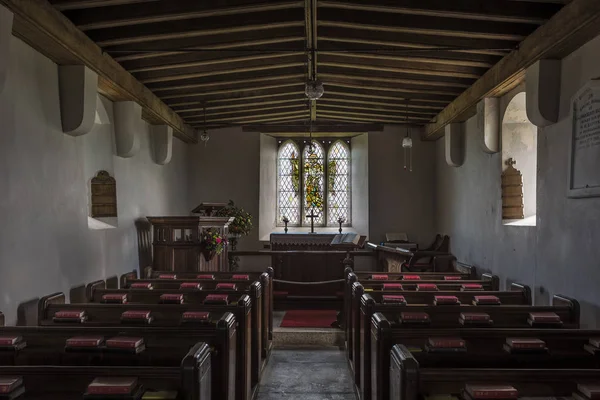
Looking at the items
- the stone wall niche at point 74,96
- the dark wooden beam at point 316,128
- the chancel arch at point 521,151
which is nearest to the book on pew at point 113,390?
the stone wall niche at point 74,96

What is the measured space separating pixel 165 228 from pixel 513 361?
463cm

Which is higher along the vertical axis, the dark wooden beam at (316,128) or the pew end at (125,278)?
the dark wooden beam at (316,128)

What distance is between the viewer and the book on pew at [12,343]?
2.71m

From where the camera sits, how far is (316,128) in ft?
32.6

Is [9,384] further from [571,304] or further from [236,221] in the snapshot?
[236,221]

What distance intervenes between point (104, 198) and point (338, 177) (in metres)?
5.65

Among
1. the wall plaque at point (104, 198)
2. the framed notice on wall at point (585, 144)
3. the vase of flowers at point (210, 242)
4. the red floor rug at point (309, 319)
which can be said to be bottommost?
the red floor rug at point (309, 319)

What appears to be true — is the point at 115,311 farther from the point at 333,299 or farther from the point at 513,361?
the point at 333,299

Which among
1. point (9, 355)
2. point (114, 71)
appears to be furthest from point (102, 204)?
point (9, 355)

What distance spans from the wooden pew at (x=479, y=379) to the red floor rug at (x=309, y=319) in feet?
13.6

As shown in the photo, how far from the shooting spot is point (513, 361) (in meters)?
2.86

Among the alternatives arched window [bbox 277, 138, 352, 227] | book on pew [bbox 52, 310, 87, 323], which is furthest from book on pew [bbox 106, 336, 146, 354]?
arched window [bbox 277, 138, 352, 227]

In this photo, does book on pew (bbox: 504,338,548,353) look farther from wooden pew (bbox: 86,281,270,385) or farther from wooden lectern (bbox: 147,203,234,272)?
wooden lectern (bbox: 147,203,234,272)

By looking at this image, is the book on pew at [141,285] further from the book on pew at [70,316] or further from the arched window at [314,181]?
the arched window at [314,181]
